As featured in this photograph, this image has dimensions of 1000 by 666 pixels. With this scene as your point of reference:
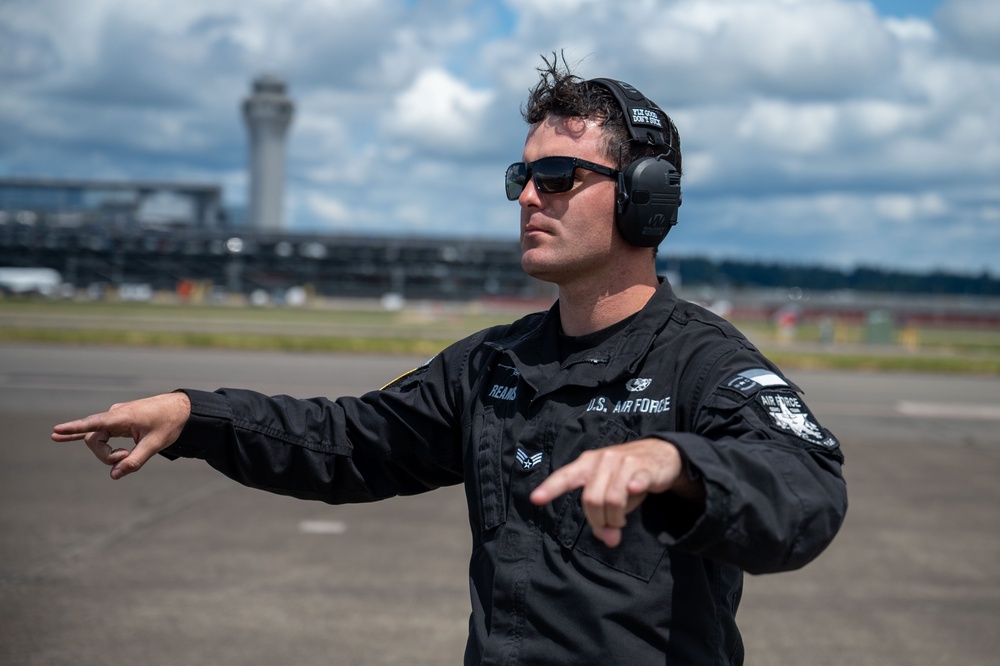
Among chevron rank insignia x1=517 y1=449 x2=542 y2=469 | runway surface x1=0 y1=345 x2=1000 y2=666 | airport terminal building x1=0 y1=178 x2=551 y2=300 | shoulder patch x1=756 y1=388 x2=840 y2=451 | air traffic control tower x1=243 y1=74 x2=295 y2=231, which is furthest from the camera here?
air traffic control tower x1=243 y1=74 x2=295 y2=231

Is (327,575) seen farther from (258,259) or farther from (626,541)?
(258,259)

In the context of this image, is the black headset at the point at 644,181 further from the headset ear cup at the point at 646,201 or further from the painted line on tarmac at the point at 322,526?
the painted line on tarmac at the point at 322,526

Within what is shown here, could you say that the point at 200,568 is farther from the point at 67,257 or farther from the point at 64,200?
the point at 64,200

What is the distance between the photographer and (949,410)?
50.1 ft

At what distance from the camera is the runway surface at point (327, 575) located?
474 centimetres

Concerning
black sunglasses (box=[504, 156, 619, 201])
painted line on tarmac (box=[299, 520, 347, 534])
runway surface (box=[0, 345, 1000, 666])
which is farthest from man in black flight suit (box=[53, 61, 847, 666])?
painted line on tarmac (box=[299, 520, 347, 534])

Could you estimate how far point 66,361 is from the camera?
62.4 feet

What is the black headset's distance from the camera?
212 centimetres

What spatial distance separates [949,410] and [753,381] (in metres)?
15.1

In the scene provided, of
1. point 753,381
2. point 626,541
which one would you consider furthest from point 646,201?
point 626,541

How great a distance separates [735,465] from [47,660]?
4048 millimetres

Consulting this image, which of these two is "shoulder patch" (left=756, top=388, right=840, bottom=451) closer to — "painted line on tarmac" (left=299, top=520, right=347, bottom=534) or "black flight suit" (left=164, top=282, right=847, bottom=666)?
"black flight suit" (left=164, top=282, right=847, bottom=666)

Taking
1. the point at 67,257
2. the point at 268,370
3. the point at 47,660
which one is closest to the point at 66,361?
the point at 268,370

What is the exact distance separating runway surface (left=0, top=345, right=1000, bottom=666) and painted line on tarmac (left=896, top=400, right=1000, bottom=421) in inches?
175
